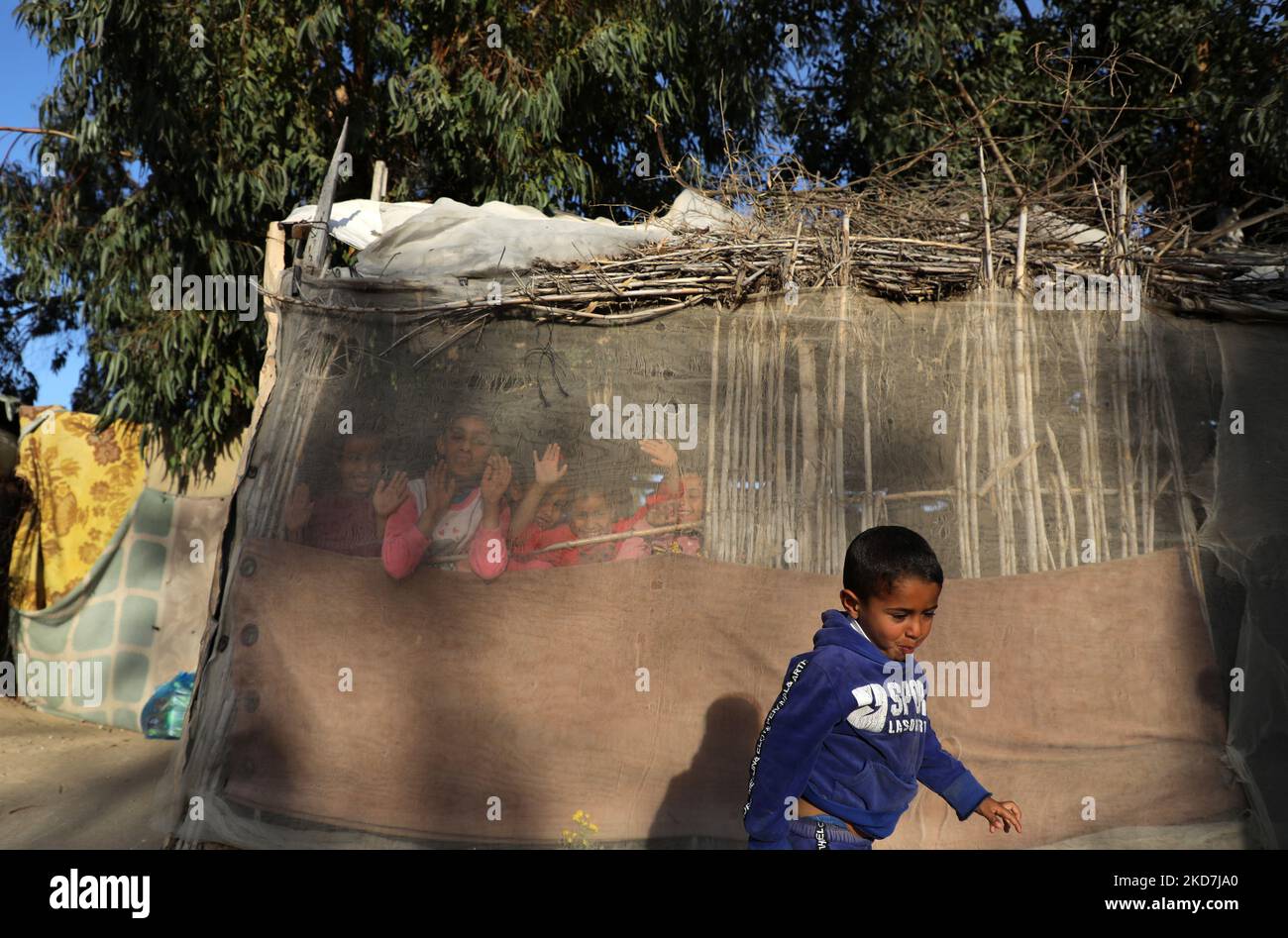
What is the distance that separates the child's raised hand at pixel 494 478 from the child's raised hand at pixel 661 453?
575 millimetres

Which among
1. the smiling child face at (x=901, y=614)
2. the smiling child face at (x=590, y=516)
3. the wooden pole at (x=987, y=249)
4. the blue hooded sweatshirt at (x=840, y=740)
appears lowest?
the blue hooded sweatshirt at (x=840, y=740)

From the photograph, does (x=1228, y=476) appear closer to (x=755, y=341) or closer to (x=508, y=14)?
(x=755, y=341)

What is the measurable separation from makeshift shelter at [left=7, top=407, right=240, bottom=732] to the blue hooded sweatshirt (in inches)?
248

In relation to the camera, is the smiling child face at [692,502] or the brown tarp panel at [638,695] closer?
the brown tarp panel at [638,695]

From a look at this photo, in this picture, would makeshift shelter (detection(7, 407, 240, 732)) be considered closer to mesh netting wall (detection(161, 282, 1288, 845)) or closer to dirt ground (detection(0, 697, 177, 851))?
dirt ground (detection(0, 697, 177, 851))

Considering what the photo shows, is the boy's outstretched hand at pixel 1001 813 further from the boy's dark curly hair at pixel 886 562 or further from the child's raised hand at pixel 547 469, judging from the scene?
the child's raised hand at pixel 547 469

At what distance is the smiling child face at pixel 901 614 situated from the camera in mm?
2432

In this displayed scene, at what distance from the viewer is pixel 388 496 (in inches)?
164

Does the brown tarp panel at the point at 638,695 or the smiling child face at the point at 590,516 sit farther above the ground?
the smiling child face at the point at 590,516

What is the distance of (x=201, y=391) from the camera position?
7.52m

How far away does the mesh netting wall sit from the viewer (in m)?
4.08

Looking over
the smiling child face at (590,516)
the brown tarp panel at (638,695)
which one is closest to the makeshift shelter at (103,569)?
the brown tarp panel at (638,695)

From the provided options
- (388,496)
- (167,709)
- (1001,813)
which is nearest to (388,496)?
(388,496)

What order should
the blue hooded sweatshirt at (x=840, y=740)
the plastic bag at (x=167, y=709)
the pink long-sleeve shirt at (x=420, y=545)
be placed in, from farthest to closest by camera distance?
the plastic bag at (x=167, y=709) → the pink long-sleeve shirt at (x=420, y=545) → the blue hooded sweatshirt at (x=840, y=740)
